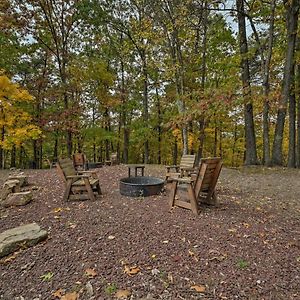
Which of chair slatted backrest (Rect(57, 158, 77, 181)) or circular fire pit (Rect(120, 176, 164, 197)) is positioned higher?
chair slatted backrest (Rect(57, 158, 77, 181))

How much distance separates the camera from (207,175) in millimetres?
3803

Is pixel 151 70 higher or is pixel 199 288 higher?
pixel 151 70

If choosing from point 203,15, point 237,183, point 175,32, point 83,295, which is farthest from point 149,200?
point 203,15

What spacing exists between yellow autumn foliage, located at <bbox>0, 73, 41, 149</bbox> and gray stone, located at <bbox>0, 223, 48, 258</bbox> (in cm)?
706

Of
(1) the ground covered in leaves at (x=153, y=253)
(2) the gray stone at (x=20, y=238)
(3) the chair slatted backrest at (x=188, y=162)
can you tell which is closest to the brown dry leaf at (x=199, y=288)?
(1) the ground covered in leaves at (x=153, y=253)

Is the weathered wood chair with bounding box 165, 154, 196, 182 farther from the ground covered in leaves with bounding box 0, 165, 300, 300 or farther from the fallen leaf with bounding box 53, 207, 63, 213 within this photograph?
the fallen leaf with bounding box 53, 207, 63, 213

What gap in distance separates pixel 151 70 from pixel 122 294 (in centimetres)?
1144

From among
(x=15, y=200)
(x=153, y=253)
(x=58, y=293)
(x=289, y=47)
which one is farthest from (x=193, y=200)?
(x=289, y=47)

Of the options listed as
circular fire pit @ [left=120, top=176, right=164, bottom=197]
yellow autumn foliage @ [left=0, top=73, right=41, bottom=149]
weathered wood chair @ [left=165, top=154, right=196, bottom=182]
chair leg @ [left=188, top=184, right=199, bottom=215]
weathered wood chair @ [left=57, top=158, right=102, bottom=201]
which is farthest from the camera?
yellow autumn foliage @ [left=0, top=73, right=41, bottom=149]

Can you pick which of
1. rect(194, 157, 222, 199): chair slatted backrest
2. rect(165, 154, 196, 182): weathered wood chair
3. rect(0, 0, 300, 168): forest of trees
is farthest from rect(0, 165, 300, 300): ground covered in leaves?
rect(0, 0, 300, 168): forest of trees

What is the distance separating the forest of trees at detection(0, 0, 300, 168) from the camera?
8406 millimetres

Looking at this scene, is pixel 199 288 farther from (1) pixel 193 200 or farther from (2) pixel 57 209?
(2) pixel 57 209

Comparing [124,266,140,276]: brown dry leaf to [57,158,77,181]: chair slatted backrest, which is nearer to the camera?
[124,266,140,276]: brown dry leaf

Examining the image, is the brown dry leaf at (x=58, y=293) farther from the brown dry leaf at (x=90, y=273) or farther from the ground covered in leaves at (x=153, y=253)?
the brown dry leaf at (x=90, y=273)
